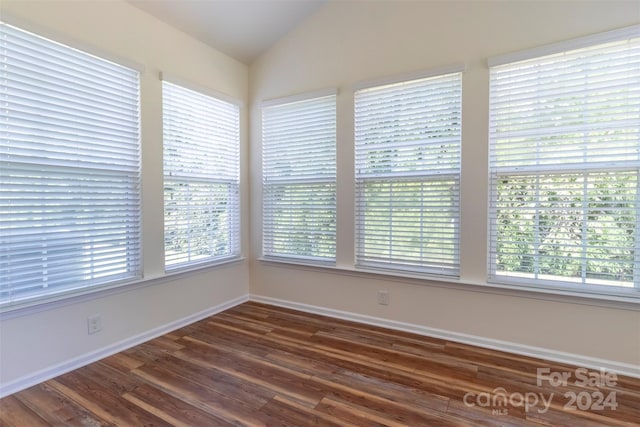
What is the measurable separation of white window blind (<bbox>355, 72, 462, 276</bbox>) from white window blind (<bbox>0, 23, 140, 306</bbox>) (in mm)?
2053

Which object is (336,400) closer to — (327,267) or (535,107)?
(327,267)

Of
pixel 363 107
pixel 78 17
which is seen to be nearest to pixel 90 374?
pixel 78 17

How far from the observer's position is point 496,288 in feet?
8.23

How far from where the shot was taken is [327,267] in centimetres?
325

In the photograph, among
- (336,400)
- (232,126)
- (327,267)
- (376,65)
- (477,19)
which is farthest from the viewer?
(232,126)

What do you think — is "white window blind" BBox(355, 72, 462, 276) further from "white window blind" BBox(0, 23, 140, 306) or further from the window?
"white window blind" BBox(0, 23, 140, 306)

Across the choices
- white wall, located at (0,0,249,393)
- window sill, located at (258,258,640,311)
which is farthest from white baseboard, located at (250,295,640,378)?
white wall, located at (0,0,249,393)

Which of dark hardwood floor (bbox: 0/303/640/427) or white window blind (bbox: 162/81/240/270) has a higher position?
white window blind (bbox: 162/81/240/270)

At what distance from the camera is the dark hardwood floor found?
5.73 feet

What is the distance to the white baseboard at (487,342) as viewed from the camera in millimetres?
2188

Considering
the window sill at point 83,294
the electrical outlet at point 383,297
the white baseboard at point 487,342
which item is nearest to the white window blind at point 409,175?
the electrical outlet at point 383,297

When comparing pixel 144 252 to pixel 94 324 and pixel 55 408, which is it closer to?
pixel 94 324

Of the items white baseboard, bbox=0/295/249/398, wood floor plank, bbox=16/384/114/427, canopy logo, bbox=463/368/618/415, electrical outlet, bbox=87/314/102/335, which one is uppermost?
electrical outlet, bbox=87/314/102/335

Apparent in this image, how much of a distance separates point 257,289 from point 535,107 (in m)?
3.27
